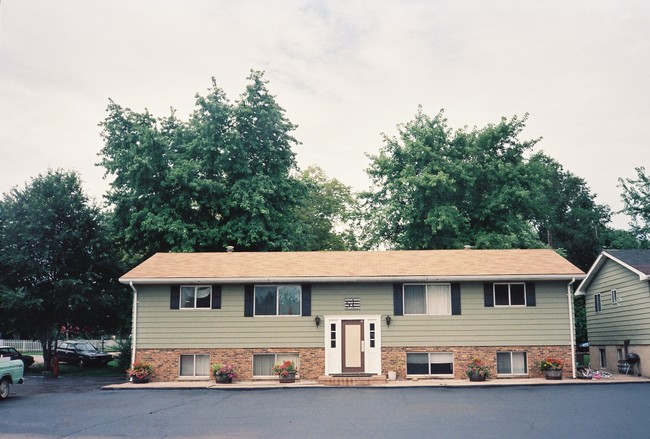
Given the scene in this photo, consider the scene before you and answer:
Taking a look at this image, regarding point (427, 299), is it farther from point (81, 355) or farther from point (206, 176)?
point (81, 355)

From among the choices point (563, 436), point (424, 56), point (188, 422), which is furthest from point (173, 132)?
point (563, 436)

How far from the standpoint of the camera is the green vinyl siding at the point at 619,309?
23.6 m

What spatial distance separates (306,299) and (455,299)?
5.41 meters

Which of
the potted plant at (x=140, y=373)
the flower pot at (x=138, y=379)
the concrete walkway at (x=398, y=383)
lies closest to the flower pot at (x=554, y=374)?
the concrete walkway at (x=398, y=383)

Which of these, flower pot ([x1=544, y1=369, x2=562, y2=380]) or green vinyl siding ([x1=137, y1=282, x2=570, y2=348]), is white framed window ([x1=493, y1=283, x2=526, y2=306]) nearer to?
green vinyl siding ([x1=137, y1=282, x2=570, y2=348])

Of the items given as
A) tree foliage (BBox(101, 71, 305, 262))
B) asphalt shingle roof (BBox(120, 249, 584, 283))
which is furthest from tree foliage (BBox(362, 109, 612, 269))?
asphalt shingle roof (BBox(120, 249, 584, 283))

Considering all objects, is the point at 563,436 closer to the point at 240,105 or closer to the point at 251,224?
the point at 251,224

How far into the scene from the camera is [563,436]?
11828 millimetres

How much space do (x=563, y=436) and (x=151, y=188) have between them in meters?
25.3

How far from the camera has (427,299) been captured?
77.3 ft

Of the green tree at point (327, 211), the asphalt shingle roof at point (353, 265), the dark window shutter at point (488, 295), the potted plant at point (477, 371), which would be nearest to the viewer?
the potted plant at point (477, 371)

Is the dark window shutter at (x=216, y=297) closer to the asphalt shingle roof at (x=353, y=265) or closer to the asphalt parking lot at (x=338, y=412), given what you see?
the asphalt shingle roof at (x=353, y=265)

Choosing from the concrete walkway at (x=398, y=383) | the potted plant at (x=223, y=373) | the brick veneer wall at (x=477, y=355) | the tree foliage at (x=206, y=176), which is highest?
the tree foliage at (x=206, y=176)

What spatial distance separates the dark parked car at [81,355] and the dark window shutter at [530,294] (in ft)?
82.0
